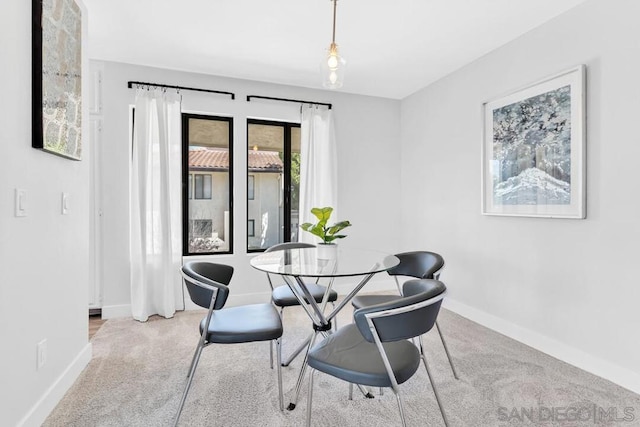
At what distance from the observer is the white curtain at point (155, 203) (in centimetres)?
343

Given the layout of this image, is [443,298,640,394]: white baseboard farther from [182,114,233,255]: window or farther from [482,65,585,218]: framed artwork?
[182,114,233,255]: window

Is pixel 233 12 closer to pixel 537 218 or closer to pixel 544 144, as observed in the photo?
pixel 544 144

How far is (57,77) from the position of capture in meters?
1.92

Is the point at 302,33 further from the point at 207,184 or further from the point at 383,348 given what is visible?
the point at 383,348

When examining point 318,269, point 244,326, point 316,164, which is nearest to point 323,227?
point 318,269

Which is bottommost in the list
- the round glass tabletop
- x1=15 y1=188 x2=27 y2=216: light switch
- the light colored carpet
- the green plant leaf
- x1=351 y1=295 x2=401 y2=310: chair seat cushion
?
the light colored carpet

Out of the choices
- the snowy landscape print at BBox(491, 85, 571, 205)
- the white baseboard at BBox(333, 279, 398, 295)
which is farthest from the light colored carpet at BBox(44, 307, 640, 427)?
the white baseboard at BBox(333, 279, 398, 295)

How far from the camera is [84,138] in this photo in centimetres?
241

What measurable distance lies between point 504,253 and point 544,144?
1.00 m

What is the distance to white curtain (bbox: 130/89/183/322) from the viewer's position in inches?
135

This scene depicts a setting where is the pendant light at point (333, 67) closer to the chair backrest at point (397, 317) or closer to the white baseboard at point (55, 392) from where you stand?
the chair backrest at point (397, 317)

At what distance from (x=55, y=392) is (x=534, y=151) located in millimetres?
3693

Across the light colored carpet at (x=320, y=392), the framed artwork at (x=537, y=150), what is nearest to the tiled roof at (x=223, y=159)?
the light colored carpet at (x=320, y=392)

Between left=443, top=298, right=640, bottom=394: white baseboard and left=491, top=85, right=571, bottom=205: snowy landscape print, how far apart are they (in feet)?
3.54
